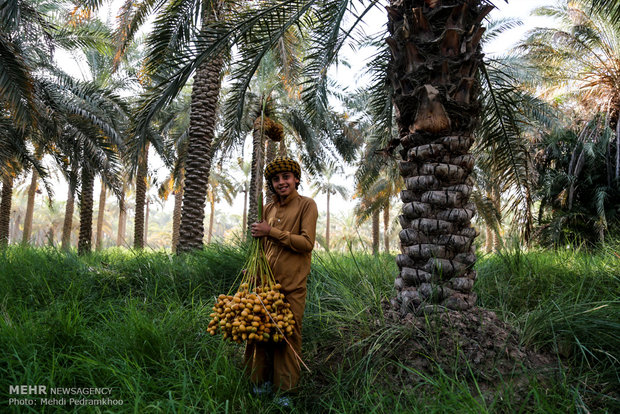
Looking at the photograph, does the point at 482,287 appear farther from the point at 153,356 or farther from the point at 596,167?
the point at 596,167

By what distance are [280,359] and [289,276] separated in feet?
1.95

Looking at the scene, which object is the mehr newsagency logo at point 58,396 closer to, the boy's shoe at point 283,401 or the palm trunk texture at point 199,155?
the boy's shoe at point 283,401

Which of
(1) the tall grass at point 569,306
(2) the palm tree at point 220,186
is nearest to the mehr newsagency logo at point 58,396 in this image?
(1) the tall grass at point 569,306

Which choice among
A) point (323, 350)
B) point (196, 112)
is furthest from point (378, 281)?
point (196, 112)

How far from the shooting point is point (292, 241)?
8.48 feet

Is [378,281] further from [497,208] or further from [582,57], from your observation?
[582,57]

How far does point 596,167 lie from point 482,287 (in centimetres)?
882

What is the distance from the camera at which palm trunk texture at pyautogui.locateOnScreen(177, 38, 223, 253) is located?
7.39 meters

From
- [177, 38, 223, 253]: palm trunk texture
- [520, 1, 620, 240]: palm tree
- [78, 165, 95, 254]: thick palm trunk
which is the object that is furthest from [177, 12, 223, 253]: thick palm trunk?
[520, 1, 620, 240]: palm tree

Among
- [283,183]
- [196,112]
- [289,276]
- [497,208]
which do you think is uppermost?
[196,112]

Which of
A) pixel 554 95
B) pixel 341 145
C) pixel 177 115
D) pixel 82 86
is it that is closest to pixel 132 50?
pixel 177 115

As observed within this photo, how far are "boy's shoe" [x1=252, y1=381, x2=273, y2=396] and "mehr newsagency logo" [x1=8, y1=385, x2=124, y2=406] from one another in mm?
855

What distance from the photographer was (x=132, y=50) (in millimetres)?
15430

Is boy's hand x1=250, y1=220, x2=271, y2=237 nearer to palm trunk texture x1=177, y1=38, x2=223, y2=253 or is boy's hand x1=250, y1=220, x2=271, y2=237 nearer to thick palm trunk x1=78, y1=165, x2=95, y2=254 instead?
palm trunk texture x1=177, y1=38, x2=223, y2=253
